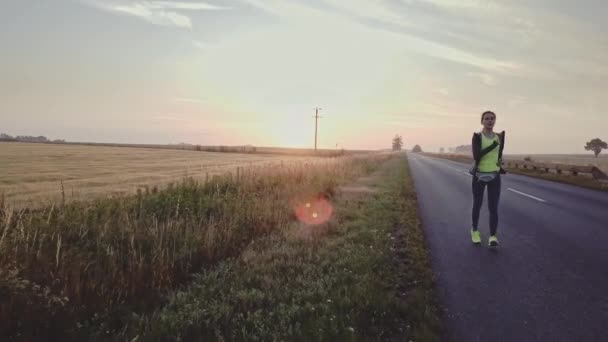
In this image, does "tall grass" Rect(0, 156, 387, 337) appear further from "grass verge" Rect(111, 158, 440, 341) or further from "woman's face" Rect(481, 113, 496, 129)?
"woman's face" Rect(481, 113, 496, 129)

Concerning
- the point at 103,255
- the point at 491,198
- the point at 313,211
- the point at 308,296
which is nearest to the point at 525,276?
the point at 491,198

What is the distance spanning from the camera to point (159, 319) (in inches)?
136

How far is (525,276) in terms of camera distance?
15.1ft

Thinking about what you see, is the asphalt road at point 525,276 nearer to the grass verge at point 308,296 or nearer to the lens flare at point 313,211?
the grass verge at point 308,296

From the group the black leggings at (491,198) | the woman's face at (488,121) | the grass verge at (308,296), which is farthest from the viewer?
the black leggings at (491,198)

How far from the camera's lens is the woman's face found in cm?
585

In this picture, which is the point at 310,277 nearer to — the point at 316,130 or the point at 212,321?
the point at 212,321

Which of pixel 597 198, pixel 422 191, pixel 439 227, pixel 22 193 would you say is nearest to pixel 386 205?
pixel 439 227

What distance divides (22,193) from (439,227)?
1524 cm

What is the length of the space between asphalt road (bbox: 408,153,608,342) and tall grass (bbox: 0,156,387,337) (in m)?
3.54

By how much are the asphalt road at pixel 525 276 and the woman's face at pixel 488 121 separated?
2.24 metres

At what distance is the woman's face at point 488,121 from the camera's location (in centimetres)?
585

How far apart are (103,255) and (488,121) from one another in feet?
22.5

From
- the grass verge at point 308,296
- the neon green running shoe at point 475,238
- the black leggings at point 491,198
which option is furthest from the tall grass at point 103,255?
the black leggings at point 491,198
